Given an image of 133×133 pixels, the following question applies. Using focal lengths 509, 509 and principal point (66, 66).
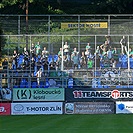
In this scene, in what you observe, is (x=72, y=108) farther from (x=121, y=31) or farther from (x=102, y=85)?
(x=121, y=31)

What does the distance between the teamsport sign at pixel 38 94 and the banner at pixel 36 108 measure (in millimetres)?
482

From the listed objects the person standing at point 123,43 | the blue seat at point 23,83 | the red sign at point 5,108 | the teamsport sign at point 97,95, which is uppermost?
the person standing at point 123,43

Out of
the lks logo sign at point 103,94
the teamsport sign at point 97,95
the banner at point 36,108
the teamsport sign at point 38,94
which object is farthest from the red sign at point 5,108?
the lks logo sign at point 103,94

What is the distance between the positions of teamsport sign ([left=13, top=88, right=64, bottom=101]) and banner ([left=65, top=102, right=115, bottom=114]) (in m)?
0.82

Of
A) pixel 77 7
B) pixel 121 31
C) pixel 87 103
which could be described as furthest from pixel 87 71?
pixel 77 7

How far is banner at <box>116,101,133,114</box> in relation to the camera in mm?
31616

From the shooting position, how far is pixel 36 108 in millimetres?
31531

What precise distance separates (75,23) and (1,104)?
11.4 meters

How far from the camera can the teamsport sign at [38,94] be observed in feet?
105

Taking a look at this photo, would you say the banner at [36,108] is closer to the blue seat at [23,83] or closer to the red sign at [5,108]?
the red sign at [5,108]

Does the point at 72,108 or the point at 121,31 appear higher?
the point at 121,31

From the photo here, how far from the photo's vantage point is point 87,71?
34.7 m

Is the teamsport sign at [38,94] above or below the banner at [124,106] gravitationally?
above

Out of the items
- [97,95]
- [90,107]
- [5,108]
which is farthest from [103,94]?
[5,108]
